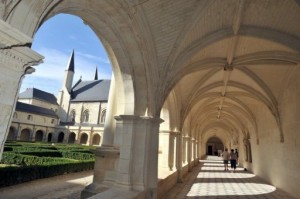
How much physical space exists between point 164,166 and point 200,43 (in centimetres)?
529

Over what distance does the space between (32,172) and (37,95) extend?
37.4m

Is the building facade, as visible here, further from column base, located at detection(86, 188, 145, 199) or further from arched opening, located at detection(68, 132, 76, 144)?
arched opening, located at detection(68, 132, 76, 144)

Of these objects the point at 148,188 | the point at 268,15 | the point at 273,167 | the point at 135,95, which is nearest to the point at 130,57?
the point at 135,95

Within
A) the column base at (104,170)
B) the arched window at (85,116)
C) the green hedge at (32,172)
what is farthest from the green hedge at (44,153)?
the arched window at (85,116)

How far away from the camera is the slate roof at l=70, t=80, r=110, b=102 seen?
3880 cm

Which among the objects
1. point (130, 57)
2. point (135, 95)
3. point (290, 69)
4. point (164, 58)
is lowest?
point (135, 95)

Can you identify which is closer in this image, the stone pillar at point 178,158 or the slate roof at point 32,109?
the stone pillar at point 178,158

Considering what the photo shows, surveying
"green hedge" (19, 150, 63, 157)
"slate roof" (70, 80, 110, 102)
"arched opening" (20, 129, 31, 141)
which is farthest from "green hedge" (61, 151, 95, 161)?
"arched opening" (20, 129, 31, 141)

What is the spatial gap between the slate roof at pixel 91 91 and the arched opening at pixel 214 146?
812 inches

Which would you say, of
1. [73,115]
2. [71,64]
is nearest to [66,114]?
[73,115]

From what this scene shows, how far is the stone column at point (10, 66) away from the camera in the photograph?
5.29 ft

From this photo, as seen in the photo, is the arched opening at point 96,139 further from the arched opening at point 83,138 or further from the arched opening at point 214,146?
the arched opening at point 214,146

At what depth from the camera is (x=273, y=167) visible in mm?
9805

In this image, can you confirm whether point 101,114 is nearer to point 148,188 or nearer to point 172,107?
point 172,107
